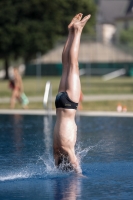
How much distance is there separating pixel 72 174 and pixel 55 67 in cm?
5774

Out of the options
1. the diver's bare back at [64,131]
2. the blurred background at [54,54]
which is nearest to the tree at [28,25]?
the blurred background at [54,54]

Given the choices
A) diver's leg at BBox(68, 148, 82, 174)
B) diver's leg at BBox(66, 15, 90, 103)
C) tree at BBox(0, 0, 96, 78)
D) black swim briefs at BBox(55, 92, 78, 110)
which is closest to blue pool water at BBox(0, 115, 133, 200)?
diver's leg at BBox(68, 148, 82, 174)

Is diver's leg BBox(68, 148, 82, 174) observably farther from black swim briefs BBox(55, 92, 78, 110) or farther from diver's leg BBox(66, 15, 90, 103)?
diver's leg BBox(66, 15, 90, 103)

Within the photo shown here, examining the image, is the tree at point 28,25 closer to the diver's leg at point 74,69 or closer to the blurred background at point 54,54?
the blurred background at point 54,54

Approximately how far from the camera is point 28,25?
46.5 metres

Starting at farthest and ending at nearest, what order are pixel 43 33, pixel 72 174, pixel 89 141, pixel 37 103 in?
pixel 43 33 → pixel 37 103 → pixel 89 141 → pixel 72 174

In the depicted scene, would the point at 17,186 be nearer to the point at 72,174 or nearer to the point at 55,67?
the point at 72,174

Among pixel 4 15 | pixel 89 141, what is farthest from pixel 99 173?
pixel 4 15

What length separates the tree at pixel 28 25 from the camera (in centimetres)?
4397

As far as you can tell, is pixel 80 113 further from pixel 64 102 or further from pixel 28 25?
Answer: pixel 28 25

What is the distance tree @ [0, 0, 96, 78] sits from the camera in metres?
44.0

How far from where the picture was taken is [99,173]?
36.6 feet

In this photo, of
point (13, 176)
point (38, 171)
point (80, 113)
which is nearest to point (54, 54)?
point (80, 113)

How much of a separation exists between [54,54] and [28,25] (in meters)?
21.7
